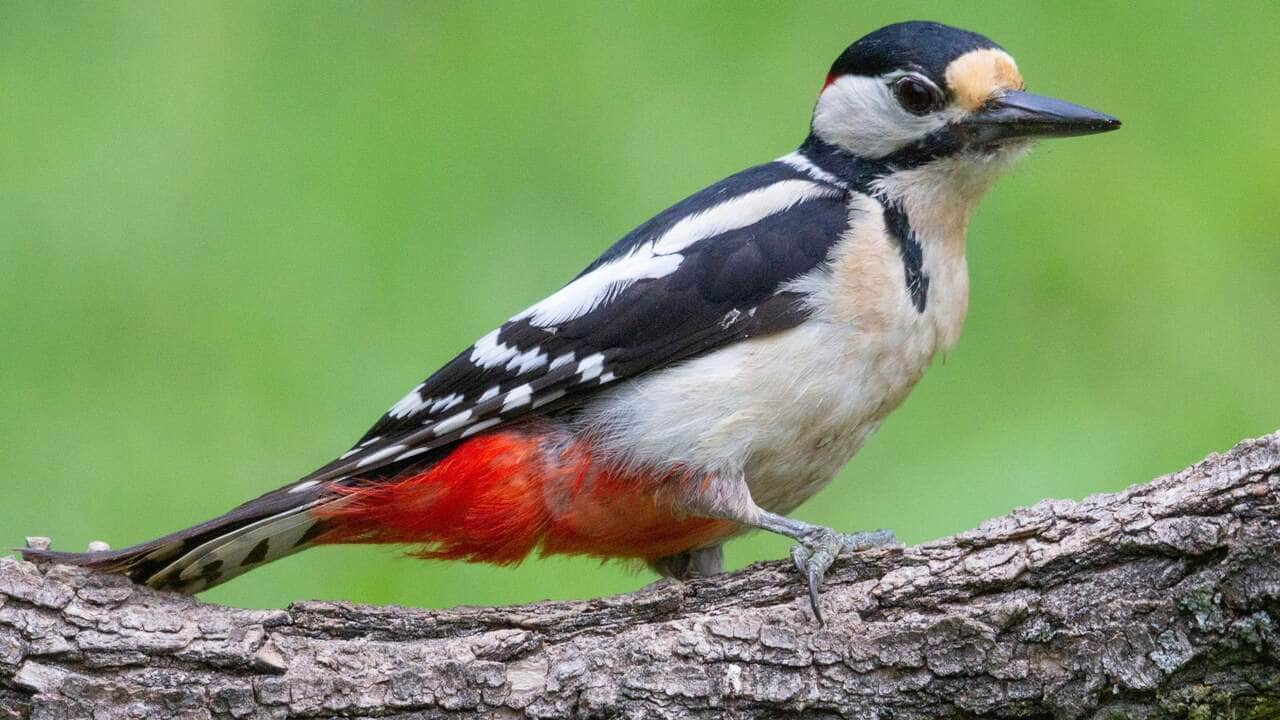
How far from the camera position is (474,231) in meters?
8.43

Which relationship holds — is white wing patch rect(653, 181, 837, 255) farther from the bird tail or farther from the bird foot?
the bird tail

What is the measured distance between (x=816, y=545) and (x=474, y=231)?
13.1ft

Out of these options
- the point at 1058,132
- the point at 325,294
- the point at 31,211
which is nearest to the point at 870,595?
the point at 1058,132

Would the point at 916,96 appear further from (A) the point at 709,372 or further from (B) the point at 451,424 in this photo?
(B) the point at 451,424

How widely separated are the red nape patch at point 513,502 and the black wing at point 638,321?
85 mm

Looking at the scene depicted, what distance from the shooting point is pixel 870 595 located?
4590mm

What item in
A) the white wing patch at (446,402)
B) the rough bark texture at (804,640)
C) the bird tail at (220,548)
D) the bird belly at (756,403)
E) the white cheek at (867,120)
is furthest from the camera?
the white cheek at (867,120)

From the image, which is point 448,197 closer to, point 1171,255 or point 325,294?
point 325,294

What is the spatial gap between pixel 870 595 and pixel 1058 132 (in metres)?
1.46

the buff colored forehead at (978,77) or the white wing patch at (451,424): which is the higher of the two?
the buff colored forehead at (978,77)

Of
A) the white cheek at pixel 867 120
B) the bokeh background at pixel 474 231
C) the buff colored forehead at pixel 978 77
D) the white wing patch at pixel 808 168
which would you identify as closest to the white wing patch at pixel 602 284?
the white wing patch at pixel 808 168

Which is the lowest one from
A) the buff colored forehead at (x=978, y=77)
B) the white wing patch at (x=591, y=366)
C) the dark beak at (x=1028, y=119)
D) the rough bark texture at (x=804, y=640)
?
the rough bark texture at (x=804, y=640)

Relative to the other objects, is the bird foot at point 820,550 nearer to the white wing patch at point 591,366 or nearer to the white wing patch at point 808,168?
the white wing patch at point 591,366

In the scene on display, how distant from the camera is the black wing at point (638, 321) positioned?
16.8 ft
